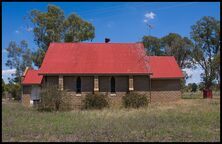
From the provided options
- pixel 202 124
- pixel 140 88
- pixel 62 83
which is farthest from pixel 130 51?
pixel 202 124

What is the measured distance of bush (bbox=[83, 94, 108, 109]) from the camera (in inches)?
1419

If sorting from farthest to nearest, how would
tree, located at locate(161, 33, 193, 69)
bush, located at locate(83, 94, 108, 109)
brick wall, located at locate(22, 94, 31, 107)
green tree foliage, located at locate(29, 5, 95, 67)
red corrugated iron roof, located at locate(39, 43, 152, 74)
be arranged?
tree, located at locate(161, 33, 193, 69), green tree foliage, located at locate(29, 5, 95, 67), brick wall, located at locate(22, 94, 31, 107), red corrugated iron roof, located at locate(39, 43, 152, 74), bush, located at locate(83, 94, 108, 109)

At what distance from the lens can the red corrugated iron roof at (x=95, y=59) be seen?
3812cm

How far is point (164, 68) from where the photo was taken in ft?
149

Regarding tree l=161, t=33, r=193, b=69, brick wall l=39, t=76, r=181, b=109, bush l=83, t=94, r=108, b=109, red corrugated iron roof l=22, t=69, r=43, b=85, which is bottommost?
bush l=83, t=94, r=108, b=109

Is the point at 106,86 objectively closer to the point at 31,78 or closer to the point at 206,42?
the point at 31,78

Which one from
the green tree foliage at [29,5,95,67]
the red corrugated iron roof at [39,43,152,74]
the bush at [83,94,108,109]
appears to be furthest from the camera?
the green tree foliage at [29,5,95,67]

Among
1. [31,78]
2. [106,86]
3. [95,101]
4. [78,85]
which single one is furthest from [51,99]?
[31,78]

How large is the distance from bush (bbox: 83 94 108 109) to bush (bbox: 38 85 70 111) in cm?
304

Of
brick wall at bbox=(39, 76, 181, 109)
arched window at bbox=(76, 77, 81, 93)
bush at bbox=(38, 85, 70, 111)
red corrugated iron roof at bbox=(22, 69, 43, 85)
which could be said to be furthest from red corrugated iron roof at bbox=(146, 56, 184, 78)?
red corrugated iron roof at bbox=(22, 69, 43, 85)

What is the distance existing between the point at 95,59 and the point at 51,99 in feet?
27.0

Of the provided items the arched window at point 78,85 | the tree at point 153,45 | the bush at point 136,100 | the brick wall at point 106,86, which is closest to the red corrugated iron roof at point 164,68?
the brick wall at point 106,86

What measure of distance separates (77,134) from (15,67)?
62.6m

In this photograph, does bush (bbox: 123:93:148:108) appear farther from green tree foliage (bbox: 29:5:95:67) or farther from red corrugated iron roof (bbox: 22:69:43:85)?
green tree foliage (bbox: 29:5:95:67)
